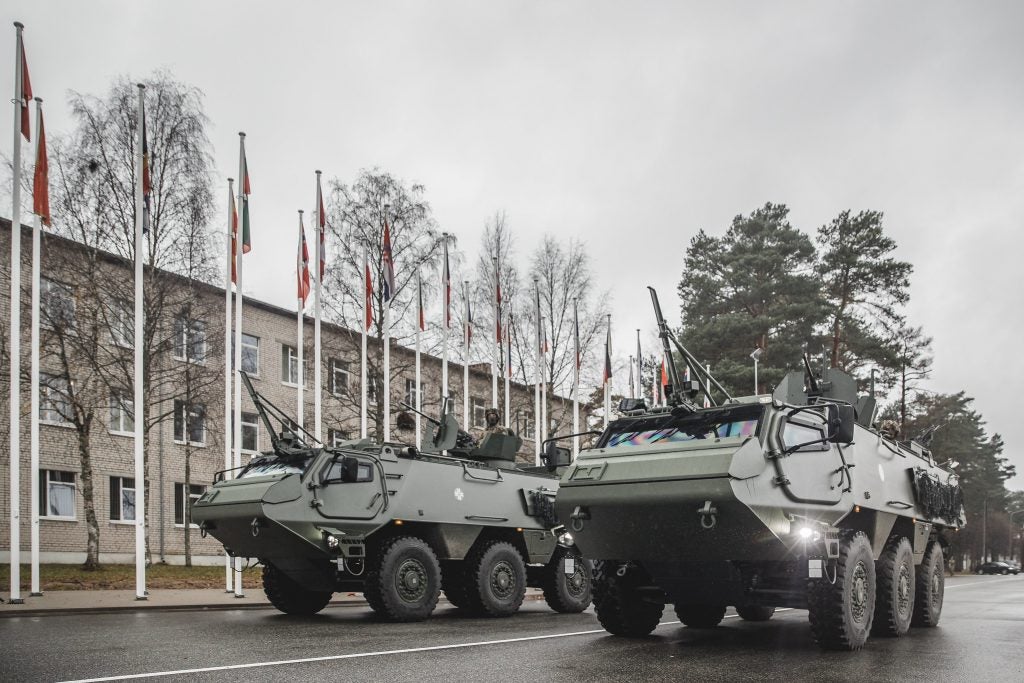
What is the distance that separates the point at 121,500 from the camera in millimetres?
29281

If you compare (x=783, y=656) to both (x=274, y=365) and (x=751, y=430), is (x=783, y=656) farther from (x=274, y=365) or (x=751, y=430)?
(x=274, y=365)

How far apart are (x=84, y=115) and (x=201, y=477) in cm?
1242

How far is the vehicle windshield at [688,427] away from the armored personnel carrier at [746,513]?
1 cm

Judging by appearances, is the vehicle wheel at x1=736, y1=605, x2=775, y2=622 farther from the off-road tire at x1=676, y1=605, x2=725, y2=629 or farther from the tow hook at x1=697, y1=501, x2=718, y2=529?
the tow hook at x1=697, y1=501, x2=718, y2=529

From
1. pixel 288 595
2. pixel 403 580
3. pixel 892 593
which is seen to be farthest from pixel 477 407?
pixel 892 593

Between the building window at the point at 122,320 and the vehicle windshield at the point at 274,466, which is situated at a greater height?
the building window at the point at 122,320

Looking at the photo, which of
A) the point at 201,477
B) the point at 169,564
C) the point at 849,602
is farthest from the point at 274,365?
the point at 849,602

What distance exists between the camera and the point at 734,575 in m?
9.24

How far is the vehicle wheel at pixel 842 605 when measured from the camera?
343 inches

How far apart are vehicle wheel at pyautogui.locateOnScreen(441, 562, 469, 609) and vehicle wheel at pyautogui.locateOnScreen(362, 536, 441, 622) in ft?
2.56

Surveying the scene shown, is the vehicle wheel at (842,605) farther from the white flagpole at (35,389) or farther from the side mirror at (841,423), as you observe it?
the white flagpole at (35,389)

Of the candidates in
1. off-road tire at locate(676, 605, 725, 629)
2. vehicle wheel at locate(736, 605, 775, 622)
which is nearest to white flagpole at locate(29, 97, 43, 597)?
off-road tire at locate(676, 605, 725, 629)

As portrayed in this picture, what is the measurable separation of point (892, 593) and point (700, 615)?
2.02m

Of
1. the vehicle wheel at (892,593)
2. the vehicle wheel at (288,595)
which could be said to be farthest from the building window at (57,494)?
the vehicle wheel at (892,593)
